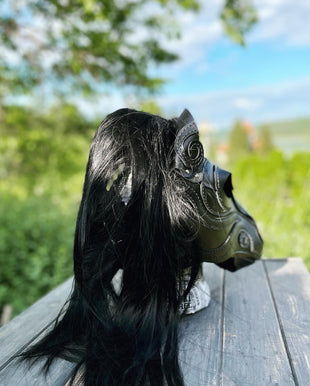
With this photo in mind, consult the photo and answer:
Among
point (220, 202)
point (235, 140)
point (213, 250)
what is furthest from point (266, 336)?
point (235, 140)

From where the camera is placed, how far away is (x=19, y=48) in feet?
21.1

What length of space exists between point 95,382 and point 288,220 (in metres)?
3.57

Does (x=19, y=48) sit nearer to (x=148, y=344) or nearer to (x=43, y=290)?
(x=43, y=290)

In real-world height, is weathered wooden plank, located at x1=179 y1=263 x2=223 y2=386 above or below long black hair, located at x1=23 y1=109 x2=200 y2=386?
below

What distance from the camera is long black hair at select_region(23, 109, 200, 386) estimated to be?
1254mm

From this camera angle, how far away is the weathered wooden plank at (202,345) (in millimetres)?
1174

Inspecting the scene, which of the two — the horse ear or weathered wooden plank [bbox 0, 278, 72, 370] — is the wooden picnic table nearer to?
weathered wooden plank [bbox 0, 278, 72, 370]

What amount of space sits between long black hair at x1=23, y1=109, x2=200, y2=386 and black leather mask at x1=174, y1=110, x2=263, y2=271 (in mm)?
51

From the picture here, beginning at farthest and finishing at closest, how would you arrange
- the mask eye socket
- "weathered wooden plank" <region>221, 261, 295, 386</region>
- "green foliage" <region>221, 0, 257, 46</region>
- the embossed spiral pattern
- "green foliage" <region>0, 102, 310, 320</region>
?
"green foliage" <region>221, 0, 257, 46</region>, "green foliage" <region>0, 102, 310, 320</region>, the mask eye socket, the embossed spiral pattern, "weathered wooden plank" <region>221, 261, 295, 386</region>

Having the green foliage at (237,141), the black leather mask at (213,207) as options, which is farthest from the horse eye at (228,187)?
the green foliage at (237,141)

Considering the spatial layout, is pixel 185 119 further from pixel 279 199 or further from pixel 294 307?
pixel 279 199

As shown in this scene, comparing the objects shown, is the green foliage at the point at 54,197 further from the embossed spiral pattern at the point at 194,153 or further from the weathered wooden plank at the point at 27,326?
the embossed spiral pattern at the point at 194,153

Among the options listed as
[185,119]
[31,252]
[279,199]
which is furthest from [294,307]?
[279,199]

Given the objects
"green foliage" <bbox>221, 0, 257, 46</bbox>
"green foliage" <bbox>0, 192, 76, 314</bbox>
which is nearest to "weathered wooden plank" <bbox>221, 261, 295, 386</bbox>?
"green foliage" <bbox>0, 192, 76, 314</bbox>
